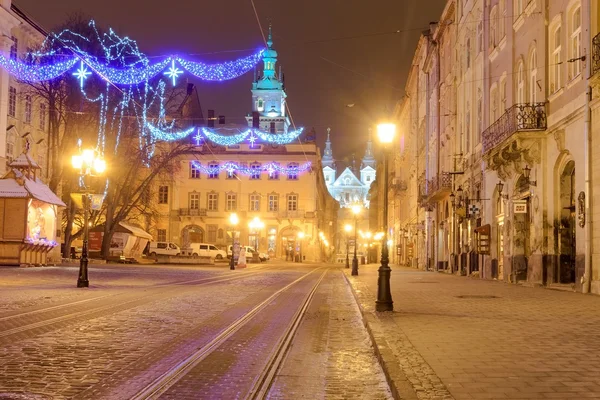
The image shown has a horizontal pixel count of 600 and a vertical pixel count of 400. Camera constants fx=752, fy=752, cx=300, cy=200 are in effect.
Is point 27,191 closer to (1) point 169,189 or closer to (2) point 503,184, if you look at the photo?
(2) point 503,184

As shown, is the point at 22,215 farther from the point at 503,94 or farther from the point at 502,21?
the point at 502,21

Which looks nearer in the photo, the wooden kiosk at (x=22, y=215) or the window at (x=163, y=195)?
the wooden kiosk at (x=22, y=215)

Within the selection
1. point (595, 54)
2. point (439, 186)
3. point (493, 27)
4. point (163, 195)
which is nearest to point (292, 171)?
point (163, 195)

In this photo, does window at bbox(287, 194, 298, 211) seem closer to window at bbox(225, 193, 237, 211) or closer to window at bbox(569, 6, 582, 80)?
window at bbox(225, 193, 237, 211)

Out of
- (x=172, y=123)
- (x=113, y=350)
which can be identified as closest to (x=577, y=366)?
(x=113, y=350)

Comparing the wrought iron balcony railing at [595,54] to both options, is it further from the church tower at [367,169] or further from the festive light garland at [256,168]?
the church tower at [367,169]

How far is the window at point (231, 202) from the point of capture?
8044cm

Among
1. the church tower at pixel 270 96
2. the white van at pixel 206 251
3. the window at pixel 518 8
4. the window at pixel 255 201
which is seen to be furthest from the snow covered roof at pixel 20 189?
the church tower at pixel 270 96

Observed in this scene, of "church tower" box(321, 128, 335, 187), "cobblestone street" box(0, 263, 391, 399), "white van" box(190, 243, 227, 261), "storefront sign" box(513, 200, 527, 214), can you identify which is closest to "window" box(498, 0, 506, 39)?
"storefront sign" box(513, 200, 527, 214)

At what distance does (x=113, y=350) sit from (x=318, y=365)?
2355 mm

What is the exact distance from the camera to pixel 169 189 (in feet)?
265

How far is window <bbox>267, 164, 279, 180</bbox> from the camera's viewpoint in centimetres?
7921

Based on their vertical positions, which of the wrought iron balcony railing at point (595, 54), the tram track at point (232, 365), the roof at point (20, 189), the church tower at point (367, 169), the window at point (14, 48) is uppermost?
the church tower at point (367, 169)

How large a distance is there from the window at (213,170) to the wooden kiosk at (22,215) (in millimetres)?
43650
